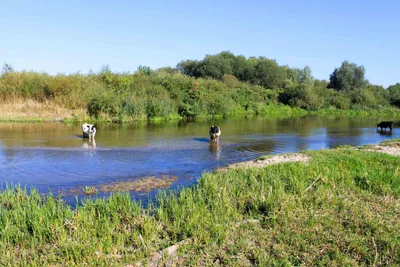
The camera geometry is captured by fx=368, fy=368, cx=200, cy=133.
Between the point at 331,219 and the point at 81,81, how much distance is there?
33056mm

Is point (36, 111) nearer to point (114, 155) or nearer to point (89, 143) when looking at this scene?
point (89, 143)

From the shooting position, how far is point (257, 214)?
6805 mm

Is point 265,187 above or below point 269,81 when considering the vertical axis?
below

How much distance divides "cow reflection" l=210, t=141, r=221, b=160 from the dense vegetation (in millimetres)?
16075

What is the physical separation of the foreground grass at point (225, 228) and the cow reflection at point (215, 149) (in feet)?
23.6

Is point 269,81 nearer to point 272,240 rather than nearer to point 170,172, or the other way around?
point 170,172

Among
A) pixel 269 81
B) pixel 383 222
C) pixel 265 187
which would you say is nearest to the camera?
pixel 383 222

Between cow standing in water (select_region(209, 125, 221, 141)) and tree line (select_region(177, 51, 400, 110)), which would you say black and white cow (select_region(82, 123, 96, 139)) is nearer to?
cow standing in water (select_region(209, 125, 221, 141))

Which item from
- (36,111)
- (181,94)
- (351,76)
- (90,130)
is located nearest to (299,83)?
(351,76)

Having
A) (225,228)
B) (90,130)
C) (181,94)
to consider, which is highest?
(181,94)

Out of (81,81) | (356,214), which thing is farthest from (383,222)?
(81,81)

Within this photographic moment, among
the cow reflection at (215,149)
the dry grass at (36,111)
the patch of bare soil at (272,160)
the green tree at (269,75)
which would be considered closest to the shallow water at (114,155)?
the cow reflection at (215,149)

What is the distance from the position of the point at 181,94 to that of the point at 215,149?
83.4ft

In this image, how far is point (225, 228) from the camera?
20.0ft
